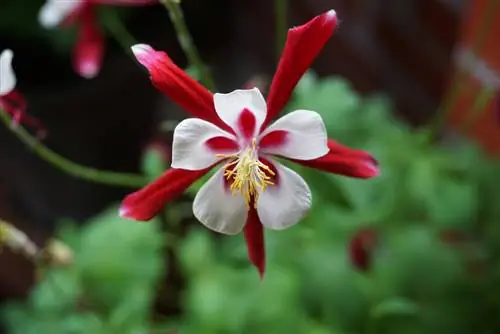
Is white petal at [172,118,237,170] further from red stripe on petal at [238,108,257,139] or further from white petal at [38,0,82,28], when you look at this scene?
white petal at [38,0,82,28]

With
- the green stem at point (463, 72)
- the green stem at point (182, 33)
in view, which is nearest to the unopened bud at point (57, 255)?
the green stem at point (182, 33)

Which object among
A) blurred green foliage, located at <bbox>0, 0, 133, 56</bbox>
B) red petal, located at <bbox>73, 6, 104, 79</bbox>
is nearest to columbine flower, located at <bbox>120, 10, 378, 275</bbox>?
red petal, located at <bbox>73, 6, 104, 79</bbox>

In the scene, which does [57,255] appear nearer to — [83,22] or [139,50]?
[83,22]

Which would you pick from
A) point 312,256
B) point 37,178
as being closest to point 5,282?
point 37,178

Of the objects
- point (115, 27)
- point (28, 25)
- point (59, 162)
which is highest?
point (59, 162)

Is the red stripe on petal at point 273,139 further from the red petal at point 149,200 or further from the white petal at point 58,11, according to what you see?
the white petal at point 58,11

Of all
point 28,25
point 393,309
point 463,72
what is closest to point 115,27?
point 28,25
